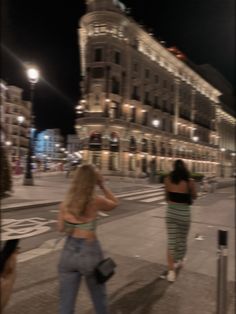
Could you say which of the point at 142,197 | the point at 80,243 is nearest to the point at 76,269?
the point at 80,243

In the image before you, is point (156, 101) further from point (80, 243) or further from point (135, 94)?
point (80, 243)

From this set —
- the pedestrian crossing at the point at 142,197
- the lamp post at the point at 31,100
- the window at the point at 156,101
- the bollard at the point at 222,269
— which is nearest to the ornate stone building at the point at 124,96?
the window at the point at 156,101

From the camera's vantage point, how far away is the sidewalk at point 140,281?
165 inches

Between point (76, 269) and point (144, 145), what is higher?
point (144, 145)

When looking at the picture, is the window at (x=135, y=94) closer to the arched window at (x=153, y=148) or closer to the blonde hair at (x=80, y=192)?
the arched window at (x=153, y=148)

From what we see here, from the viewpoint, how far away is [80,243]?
3.18 metres

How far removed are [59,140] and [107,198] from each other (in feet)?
484

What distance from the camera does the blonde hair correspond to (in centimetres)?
322

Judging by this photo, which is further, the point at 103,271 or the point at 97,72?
the point at 97,72

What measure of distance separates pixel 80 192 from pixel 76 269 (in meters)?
0.69

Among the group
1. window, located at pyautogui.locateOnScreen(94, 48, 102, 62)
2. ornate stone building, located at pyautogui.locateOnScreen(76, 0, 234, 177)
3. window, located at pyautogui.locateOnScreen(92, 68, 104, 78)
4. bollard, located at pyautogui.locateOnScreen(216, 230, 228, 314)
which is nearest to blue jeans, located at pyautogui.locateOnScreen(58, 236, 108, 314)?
bollard, located at pyautogui.locateOnScreen(216, 230, 228, 314)

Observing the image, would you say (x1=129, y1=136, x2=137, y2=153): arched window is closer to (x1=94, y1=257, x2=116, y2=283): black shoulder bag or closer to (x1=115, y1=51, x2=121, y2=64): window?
(x1=115, y1=51, x2=121, y2=64): window

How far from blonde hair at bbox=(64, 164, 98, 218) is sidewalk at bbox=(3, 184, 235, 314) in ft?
4.95

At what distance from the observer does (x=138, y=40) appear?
51.4 m
